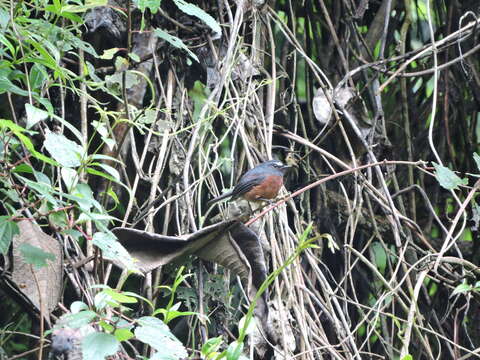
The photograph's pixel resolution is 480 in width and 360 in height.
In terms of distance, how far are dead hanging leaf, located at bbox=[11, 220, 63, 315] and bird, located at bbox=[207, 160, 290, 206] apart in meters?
0.91

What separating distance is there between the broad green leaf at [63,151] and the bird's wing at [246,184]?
1106 millimetres

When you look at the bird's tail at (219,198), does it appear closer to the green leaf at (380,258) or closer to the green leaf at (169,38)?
the green leaf at (169,38)

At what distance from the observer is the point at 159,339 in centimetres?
172

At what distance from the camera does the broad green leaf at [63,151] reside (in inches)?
75.2

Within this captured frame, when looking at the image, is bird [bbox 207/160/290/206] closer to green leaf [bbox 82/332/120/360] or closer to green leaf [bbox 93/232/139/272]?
green leaf [bbox 93/232/139/272]

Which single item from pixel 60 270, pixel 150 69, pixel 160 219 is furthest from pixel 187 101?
pixel 60 270

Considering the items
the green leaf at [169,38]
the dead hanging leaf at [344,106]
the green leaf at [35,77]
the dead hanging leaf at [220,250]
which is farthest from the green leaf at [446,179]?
the green leaf at [35,77]

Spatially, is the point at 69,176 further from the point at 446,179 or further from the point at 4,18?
the point at 446,179

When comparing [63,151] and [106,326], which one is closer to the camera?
[106,326]

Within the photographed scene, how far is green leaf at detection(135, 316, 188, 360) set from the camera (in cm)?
170


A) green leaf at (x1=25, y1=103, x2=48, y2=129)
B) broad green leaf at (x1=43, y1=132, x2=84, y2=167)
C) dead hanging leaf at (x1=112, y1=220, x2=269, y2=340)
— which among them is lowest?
dead hanging leaf at (x1=112, y1=220, x2=269, y2=340)

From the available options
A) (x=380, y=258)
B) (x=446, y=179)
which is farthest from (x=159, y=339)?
(x=380, y=258)

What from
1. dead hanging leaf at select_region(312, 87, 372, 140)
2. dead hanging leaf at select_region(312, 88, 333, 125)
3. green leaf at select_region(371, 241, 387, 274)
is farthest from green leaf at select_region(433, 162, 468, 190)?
green leaf at select_region(371, 241, 387, 274)

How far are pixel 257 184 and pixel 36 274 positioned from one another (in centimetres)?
105
